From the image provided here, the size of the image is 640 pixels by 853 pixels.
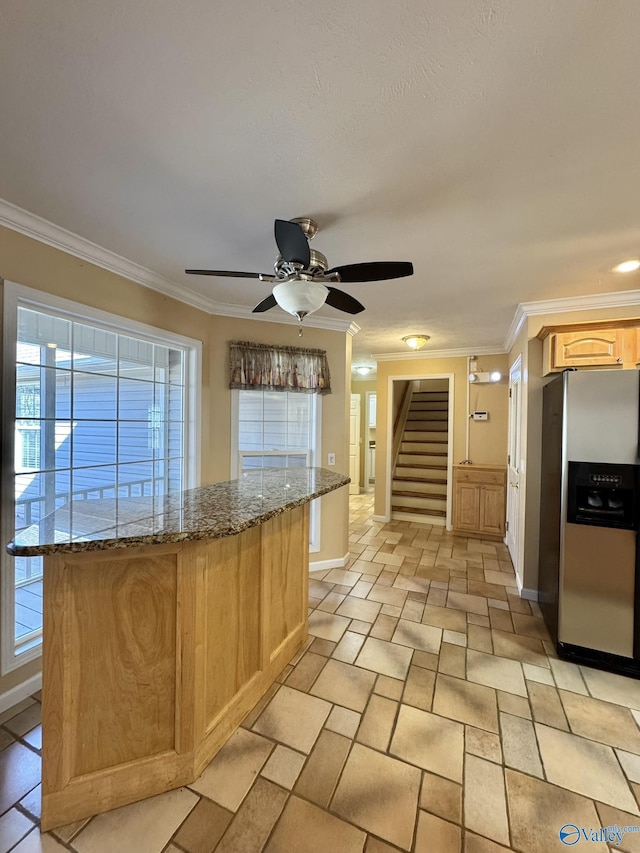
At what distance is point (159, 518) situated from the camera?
4.84 feet

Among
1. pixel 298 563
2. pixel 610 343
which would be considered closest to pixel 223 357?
pixel 298 563

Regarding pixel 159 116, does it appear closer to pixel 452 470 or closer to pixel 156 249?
pixel 156 249

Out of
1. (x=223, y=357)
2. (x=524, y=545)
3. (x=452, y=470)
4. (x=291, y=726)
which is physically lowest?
(x=291, y=726)

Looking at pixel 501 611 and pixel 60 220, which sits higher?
pixel 60 220

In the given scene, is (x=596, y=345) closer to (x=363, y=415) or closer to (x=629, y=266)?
(x=629, y=266)

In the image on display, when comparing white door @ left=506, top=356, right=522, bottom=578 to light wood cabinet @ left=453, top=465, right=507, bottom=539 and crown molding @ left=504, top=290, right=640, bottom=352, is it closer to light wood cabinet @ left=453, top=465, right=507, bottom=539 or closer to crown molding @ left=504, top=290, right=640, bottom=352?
light wood cabinet @ left=453, top=465, right=507, bottom=539

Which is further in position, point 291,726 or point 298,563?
point 298,563

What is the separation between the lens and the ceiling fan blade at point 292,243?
1.45m

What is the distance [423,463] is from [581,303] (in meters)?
3.70

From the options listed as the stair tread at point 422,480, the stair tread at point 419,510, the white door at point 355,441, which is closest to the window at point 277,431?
the stair tread at point 419,510

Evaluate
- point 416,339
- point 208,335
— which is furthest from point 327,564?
point 416,339

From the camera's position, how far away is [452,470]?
5105mm

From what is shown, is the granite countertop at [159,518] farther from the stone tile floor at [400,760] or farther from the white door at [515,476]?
the white door at [515,476]

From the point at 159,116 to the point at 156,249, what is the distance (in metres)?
1.15
